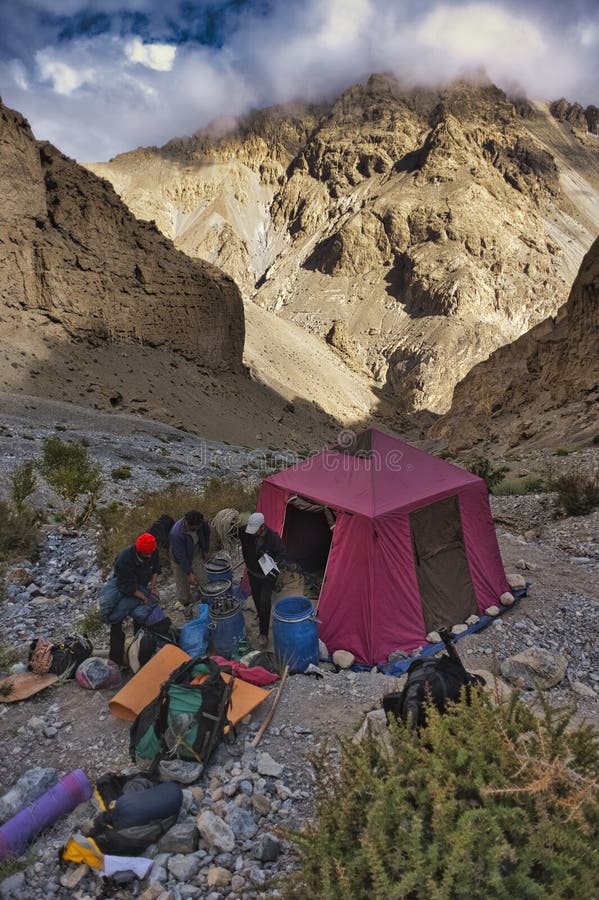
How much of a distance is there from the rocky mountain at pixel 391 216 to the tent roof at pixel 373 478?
49.0 metres

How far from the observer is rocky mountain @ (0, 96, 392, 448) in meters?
34.7

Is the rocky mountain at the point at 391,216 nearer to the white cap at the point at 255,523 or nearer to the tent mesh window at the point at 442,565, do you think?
the tent mesh window at the point at 442,565

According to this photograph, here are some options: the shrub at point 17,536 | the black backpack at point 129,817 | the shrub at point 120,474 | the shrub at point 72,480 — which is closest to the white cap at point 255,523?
the black backpack at point 129,817

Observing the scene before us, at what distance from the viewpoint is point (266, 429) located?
145 ft

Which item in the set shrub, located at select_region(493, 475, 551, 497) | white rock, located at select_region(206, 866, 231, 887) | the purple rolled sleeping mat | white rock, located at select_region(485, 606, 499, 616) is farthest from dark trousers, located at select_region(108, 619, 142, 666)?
shrub, located at select_region(493, 475, 551, 497)

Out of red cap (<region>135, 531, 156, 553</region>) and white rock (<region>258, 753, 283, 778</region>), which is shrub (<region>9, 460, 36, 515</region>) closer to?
red cap (<region>135, 531, 156, 553</region>)

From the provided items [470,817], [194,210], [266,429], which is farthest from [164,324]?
[194,210]

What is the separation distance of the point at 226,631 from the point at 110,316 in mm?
38710

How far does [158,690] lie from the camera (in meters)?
4.81

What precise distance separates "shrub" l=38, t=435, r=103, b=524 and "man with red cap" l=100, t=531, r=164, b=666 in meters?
5.77

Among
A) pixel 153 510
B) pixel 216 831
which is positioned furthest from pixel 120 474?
pixel 216 831

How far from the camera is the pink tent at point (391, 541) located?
629 cm

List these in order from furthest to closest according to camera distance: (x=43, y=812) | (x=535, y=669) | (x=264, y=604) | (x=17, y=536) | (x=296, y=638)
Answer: (x=17, y=536)
(x=264, y=604)
(x=296, y=638)
(x=535, y=669)
(x=43, y=812)

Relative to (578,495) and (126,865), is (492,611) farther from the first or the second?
(578,495)
